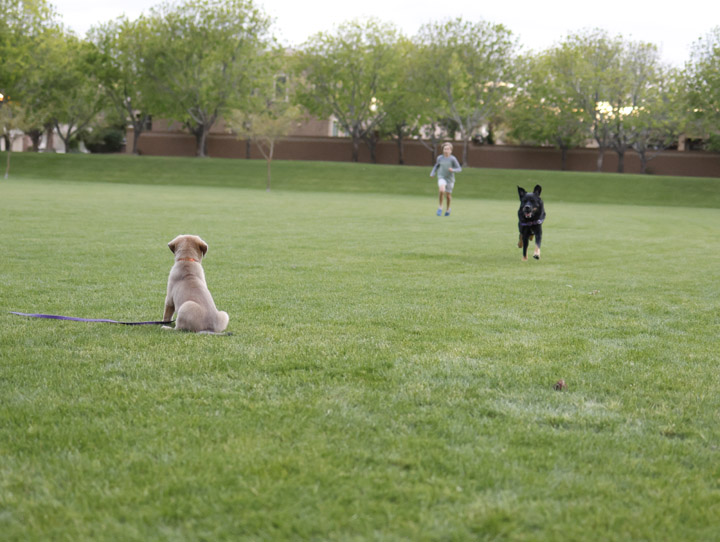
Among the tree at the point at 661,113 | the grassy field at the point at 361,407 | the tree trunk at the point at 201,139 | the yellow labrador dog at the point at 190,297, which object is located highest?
the tree at the point at 661,113

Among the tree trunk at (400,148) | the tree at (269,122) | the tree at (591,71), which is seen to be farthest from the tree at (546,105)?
the tree at (269,122)

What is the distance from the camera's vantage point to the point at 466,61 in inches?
2264

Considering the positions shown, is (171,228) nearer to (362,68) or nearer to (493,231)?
(493,231)

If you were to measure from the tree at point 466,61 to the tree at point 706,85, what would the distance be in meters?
14.1

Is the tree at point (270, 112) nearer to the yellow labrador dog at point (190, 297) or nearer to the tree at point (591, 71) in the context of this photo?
the tree at point (591, 71)

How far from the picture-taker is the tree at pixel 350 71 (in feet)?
198

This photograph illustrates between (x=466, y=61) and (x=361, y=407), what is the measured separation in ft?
187

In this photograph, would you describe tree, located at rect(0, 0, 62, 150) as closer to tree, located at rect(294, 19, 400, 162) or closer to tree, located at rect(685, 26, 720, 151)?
tree, located at rect(294, 19, 400, 162)

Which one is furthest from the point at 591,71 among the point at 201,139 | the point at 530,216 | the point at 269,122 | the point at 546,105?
the point at 530,216

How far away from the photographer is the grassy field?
2861 millimetres

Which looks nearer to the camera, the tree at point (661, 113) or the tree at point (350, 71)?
the tree at point (661, 113)

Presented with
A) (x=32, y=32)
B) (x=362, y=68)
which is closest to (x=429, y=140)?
(x=362, y=68)

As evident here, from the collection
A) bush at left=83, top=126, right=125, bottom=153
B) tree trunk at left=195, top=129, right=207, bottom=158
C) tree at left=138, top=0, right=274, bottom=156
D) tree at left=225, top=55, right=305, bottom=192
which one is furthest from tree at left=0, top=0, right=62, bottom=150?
bush at left=83, top=126, right=125, bottom=153

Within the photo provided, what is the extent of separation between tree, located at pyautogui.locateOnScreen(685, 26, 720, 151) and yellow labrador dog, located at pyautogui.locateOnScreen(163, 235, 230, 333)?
49.7 metres
